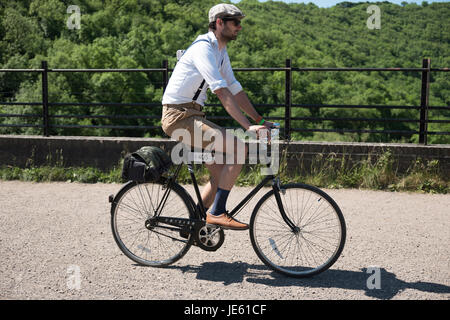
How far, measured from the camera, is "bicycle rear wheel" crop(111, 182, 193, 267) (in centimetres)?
430

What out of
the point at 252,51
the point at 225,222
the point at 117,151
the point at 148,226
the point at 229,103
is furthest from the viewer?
the point at 252,51

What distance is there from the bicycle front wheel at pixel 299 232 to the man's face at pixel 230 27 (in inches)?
50.0

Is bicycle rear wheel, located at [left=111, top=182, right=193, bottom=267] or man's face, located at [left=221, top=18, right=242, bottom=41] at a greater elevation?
man's face, located at [left=221, top=18, right=242, bottom=41]

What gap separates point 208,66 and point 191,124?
1.69ft

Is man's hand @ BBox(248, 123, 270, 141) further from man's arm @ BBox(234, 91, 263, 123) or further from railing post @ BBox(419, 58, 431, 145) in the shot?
railing post @ BBox(419, 58, 431, 145)

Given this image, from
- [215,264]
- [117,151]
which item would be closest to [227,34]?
[215,264]

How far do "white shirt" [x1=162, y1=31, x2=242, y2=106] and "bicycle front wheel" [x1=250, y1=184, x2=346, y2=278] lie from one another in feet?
3.24

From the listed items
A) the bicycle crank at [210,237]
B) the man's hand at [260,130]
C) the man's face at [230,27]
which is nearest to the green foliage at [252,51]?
the bicycle crank at [210,237]

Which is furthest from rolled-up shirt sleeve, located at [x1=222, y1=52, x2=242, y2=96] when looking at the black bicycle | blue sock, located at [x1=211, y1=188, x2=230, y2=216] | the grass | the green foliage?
the green foliage

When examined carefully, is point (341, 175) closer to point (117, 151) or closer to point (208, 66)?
point (117, 151)

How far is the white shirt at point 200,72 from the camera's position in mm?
3811

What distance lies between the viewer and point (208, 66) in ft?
12.5

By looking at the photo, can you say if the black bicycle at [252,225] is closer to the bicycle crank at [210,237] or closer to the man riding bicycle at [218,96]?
the bicycle crank at [210,237]
